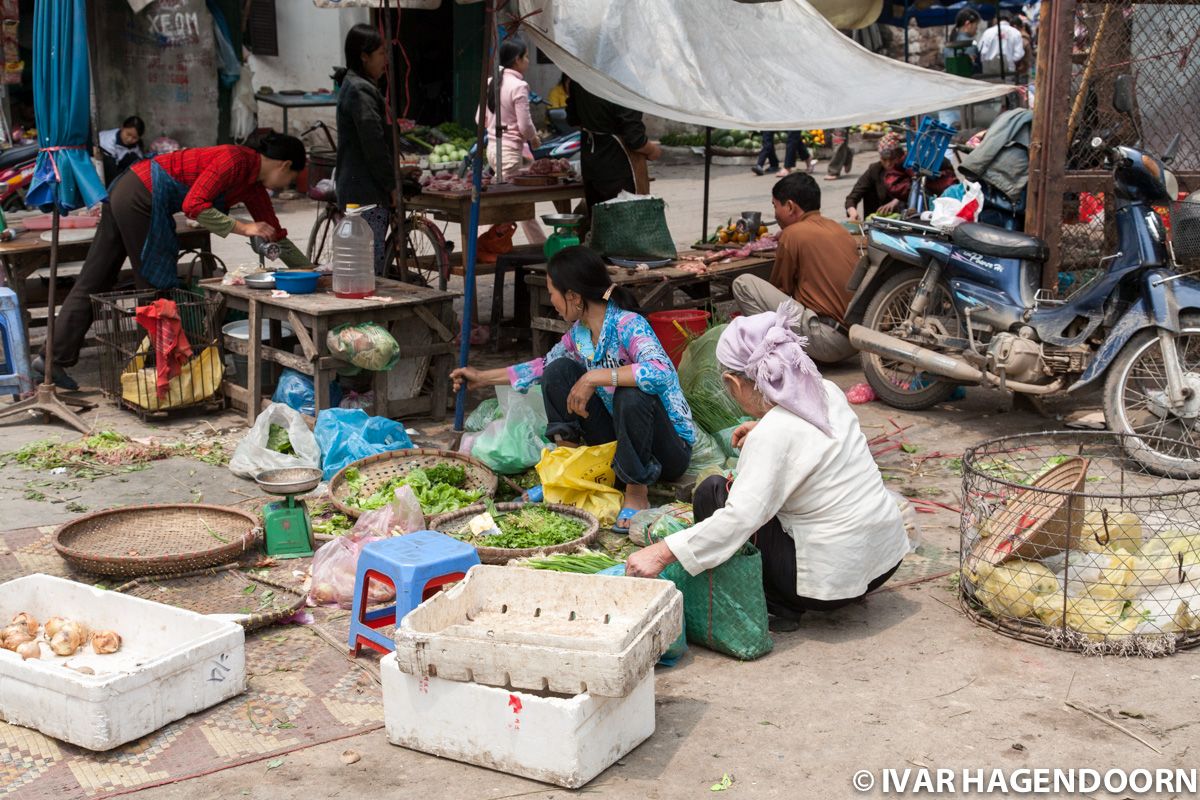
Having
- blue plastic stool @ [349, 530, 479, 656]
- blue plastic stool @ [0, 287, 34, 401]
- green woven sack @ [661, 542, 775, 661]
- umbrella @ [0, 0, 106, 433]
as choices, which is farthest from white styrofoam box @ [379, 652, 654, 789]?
blue plastic stool @ [0, 287, 34, 401]

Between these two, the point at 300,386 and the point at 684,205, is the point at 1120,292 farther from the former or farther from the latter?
the point at 684,205

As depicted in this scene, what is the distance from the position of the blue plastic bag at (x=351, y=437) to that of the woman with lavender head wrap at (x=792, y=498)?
2.19m

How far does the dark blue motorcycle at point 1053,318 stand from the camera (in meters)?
5.66

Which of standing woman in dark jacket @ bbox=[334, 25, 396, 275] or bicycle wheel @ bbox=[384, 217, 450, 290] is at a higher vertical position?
standing woman in dark jacket @ bbox=[334, 25, 396, 275]

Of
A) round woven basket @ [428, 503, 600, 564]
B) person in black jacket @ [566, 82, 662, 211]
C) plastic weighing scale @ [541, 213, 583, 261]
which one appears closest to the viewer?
round woven basket @ [428, 503, 600, 564]

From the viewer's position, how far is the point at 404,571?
151 inches

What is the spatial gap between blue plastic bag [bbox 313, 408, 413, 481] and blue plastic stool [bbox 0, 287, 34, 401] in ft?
6.20

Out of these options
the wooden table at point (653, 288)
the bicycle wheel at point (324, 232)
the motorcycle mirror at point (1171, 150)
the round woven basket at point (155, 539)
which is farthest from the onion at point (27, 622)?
the motorcycle mirror at point (1171, 150)

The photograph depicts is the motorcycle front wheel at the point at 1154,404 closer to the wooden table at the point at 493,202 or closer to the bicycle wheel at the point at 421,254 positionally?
the wooden table at the point at 493,202

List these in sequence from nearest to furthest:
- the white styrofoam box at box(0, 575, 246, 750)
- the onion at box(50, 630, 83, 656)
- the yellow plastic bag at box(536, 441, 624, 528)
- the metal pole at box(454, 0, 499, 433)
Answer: the white styrofoam box at box(0, 575, 246, 750), the onion at box(50, 630, 83, 656), the yellow plastic bag at box(536, 441, 624, 528), the metal pole at box(454, 0, 499, 433)

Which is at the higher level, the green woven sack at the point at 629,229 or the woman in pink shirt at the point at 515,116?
the woman in pink shirt at the point at 515,116

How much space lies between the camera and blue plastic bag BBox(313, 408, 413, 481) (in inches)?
229

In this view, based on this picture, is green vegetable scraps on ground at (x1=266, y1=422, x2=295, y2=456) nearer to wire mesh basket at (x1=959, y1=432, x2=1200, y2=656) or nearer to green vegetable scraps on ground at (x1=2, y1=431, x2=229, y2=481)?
green vegetable scraps on ground at (x1=2, y1=431, x2=229, y2=481)

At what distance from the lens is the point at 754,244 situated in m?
8.18
